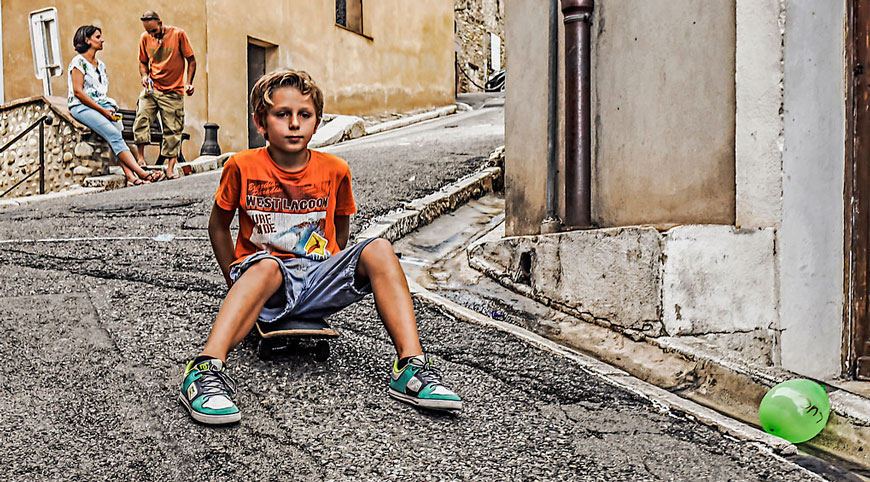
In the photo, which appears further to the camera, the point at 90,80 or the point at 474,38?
the point at 474,38

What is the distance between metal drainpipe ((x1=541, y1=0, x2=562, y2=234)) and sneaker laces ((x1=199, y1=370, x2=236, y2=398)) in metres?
2.63

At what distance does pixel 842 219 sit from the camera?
3867 mm

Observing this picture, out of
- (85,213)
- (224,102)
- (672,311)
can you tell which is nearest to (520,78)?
(672,311)

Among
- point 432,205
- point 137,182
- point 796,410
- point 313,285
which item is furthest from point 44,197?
point 796,410

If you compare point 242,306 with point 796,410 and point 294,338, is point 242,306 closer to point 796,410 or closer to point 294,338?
point 294,338

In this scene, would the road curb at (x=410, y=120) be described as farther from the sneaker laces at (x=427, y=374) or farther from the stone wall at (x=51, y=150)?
the sneaker laces at (x=427, y=374)

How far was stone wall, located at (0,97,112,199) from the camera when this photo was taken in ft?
33.6

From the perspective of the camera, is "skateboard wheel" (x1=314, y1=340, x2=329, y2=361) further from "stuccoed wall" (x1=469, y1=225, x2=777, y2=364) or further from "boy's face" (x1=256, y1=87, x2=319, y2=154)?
"stuccoed wall" (x1=469, y1=225, x2=777, y2=364)

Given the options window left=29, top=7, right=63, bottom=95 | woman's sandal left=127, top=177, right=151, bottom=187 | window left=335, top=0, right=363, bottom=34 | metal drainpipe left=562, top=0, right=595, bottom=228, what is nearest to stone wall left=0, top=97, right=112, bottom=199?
window left=29, top=7, right=63, bottom=95

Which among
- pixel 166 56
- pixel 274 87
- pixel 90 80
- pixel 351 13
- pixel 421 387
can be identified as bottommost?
pixel 421 387

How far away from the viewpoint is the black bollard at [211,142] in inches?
516

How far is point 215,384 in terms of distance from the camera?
105 inches

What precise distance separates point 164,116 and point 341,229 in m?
6.91

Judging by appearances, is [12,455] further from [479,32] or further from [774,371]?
[479,32]
